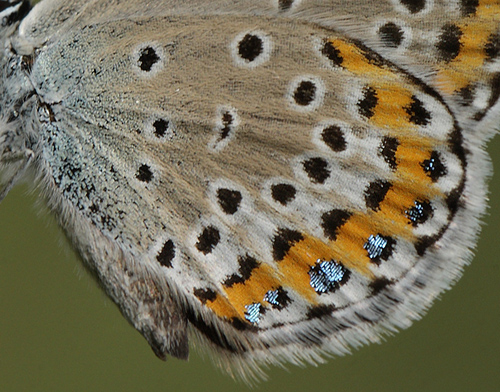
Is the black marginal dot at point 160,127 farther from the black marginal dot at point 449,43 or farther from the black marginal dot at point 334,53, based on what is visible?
the black marginal dot at point 449,43

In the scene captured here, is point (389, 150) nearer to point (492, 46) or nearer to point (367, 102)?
point (367, 102)

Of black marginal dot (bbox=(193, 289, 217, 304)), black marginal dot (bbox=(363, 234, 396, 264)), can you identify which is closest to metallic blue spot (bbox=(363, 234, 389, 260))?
black marginal dot (bbox=(363, 234, 396, 264))

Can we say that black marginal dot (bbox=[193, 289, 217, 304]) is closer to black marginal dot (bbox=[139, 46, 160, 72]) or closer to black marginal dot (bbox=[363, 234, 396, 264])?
black marginal dot (bbox=[363, 234, 396, 264])

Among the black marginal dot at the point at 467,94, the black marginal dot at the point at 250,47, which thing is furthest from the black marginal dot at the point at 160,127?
the black marginal dot at the point at 467,94

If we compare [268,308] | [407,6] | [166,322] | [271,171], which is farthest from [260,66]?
[166,322]

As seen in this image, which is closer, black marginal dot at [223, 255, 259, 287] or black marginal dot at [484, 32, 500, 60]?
black marginal dot at [484, 32, 500, 60]

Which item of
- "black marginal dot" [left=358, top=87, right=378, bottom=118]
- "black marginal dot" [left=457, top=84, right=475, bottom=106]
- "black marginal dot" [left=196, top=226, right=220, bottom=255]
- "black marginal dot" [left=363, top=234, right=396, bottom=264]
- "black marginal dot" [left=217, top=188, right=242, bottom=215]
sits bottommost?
"black marginal dot" [left=363, top=234, right=396, bottom=264]
